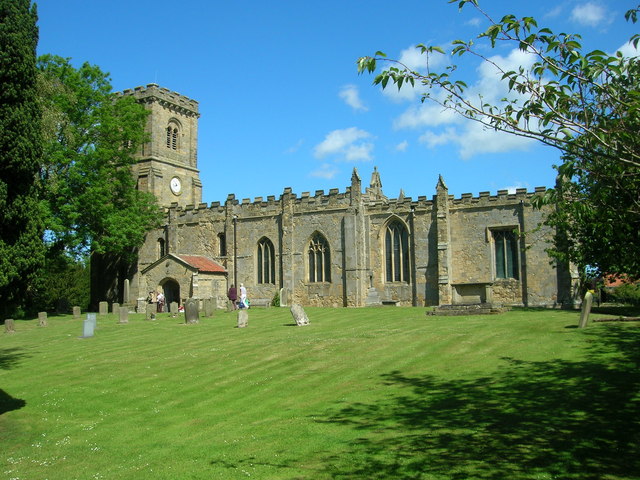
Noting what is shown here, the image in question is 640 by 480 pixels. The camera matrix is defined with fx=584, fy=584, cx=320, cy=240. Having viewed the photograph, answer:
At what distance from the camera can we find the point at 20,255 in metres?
12.6

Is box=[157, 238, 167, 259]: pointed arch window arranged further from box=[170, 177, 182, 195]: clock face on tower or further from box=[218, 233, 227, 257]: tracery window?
box=[170, 177, 182, 195]: clock face on tower

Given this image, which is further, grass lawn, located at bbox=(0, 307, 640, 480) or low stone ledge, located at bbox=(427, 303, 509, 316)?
low stone ledge, located at bbox=(427, 303, 509, 316)

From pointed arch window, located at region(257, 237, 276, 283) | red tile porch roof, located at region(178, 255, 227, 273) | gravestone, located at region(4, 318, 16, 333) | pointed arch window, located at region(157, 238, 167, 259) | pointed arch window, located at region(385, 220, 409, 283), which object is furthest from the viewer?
pointed arch window, located at region(157, 238, 167, 259)

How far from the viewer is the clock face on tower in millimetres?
48438

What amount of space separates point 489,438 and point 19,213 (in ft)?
34.1

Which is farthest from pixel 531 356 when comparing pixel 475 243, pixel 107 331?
pixel 475 243

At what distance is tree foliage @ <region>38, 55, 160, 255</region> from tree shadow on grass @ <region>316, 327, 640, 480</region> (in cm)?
2785

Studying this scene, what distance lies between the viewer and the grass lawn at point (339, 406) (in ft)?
25.1

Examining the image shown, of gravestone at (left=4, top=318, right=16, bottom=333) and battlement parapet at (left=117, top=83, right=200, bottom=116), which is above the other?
battlement parapet at (left=117, top=83, right=200, bottom=116)

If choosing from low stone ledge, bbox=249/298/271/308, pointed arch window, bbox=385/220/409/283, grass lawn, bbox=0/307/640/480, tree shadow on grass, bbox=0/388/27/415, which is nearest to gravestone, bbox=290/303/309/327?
grass lawn, bbox=0/307/640/480

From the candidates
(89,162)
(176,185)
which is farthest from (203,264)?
(176,185)

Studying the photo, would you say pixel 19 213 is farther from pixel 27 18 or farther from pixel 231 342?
pixel 231 342

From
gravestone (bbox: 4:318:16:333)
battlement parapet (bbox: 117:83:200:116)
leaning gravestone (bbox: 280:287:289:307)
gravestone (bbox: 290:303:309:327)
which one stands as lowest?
gravestone (bbox: 4:318:16:333)

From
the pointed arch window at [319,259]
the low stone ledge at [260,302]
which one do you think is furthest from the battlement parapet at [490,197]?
the low stone ledge at [260,302]
